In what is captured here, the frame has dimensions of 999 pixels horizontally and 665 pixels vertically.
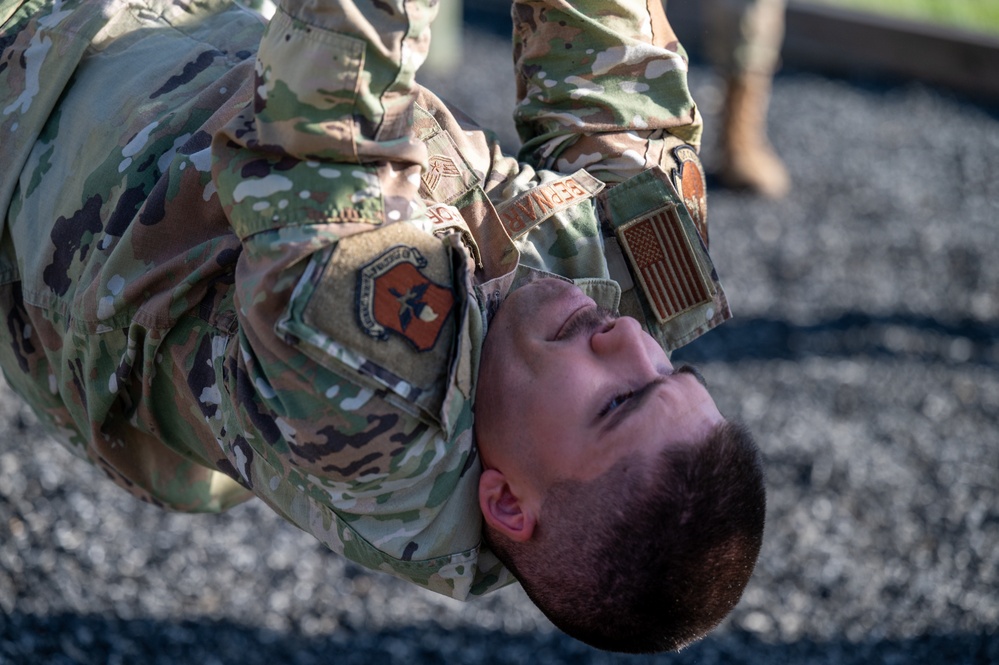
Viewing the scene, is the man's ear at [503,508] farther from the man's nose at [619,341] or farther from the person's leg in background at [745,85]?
the person's leg in background at [745,85]

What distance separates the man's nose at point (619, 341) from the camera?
1807 millimetres

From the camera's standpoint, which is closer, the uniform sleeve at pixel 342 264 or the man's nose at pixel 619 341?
the uniform sleeve at pixel 342 264

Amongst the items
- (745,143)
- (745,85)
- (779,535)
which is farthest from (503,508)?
(745,85)

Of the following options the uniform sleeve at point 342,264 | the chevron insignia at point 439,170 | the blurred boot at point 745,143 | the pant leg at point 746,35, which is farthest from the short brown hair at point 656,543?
the pant leg at point 746,35

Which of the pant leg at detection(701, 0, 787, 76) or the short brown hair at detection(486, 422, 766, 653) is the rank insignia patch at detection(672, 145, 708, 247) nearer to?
the short brown hair at detection(486, 422, 766, 653)

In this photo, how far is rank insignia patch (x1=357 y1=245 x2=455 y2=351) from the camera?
5.27 feet

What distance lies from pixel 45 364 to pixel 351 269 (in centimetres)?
97

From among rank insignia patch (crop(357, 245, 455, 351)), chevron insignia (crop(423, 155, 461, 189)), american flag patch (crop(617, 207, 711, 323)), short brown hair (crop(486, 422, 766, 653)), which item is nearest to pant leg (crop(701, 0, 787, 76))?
american flag patch (crop(617, 207, 711, 323))

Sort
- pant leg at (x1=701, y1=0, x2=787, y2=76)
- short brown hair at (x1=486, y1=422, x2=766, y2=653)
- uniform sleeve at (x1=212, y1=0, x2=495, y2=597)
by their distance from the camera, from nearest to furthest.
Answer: uniform sleeve at (x1=212, y1=0, x2=495, y2=597)
short brown hair at (x1=486, y1=422, x2=766, y2=653)
pant leg at (x1=701, y1=0, x2=787, y2=76)

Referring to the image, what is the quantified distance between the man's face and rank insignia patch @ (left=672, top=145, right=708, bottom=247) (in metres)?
0.40

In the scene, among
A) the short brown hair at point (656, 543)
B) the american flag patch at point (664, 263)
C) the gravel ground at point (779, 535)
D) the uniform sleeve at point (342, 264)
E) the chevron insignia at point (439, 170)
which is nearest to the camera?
the uniform sleeve at point (342, 264)

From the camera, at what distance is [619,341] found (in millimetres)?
1810

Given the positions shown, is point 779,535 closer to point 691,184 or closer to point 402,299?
point 691,184

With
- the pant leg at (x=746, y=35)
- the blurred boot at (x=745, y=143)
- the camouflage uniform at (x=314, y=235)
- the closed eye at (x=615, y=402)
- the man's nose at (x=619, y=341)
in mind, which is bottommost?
the blurred boot at (x=745, y=143)
